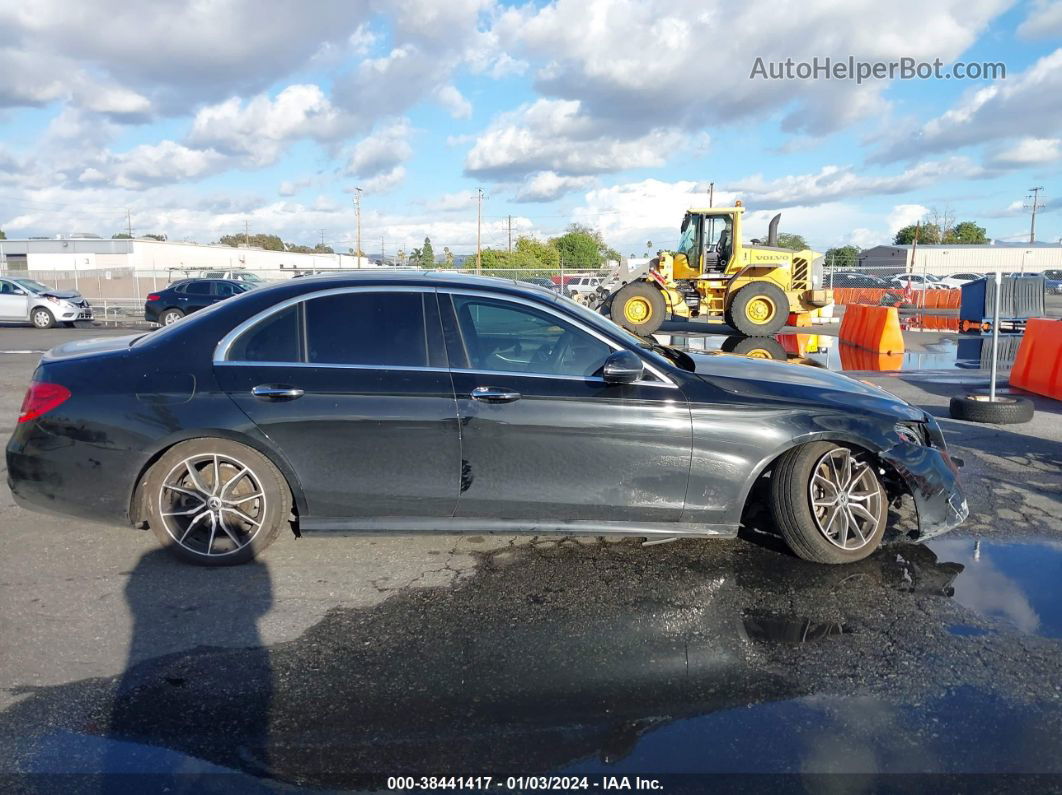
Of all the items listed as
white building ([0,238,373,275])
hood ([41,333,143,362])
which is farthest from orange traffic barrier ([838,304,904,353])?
white building ([0,238,373,275])

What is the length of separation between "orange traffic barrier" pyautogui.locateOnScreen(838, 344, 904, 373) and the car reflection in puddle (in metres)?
9.90

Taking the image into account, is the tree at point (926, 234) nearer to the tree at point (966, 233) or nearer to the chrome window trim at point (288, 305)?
the tree at point (966, 233)

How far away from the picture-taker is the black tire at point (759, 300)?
50.3 ft

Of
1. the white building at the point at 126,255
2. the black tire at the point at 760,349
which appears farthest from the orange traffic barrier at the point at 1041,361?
the white building at the point at 126,255

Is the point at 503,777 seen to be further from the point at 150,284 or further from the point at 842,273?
the point at 842,273

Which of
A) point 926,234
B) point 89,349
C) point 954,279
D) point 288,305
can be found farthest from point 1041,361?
point 926,234

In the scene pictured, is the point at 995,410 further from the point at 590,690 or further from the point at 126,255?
the point at 126,255

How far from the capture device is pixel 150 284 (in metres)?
33.3

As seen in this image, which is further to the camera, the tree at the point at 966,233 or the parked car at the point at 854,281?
the tree at the point at 966,233

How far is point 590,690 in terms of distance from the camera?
10.1 ft

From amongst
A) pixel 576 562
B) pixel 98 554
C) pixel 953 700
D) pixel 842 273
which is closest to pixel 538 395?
pixel 576 562

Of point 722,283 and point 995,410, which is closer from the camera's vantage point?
point 995,410

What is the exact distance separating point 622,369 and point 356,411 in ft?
4.68

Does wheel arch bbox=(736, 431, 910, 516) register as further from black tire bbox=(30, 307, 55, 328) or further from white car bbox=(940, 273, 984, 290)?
white car bbox=(940, 273, 984, 290)
